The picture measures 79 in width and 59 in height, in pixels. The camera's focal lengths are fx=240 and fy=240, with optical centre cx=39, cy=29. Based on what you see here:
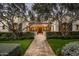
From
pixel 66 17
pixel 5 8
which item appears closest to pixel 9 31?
pixel 5 8

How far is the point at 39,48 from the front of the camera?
332 cm

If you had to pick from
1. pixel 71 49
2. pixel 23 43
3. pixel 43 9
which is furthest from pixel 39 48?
pixel 43 9

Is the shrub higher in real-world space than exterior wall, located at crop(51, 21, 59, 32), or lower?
lower

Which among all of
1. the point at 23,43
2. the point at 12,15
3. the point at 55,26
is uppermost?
the point at 12,15

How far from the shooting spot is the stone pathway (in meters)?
3.30

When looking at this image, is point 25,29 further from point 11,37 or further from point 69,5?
point 69,5

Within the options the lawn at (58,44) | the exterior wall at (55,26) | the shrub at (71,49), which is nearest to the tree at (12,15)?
the exterior wall at (55,26)

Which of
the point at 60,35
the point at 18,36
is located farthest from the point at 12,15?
the point at 60,35

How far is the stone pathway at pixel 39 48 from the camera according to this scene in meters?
3.30

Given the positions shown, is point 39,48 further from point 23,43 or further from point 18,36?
point 18,36

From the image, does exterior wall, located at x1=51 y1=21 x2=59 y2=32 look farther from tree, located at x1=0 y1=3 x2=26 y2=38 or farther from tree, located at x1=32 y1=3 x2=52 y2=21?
tree, located at x1=0 y1=3 x2=26 y2=38

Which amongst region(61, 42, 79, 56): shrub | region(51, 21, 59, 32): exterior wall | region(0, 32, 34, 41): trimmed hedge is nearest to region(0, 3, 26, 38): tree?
region(0, 32, 34, 41): trimmed hedge

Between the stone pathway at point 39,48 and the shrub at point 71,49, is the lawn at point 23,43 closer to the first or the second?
the stone pathway at point 39,48

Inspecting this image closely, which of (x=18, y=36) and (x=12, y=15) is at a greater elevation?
(x=12, y=15)
